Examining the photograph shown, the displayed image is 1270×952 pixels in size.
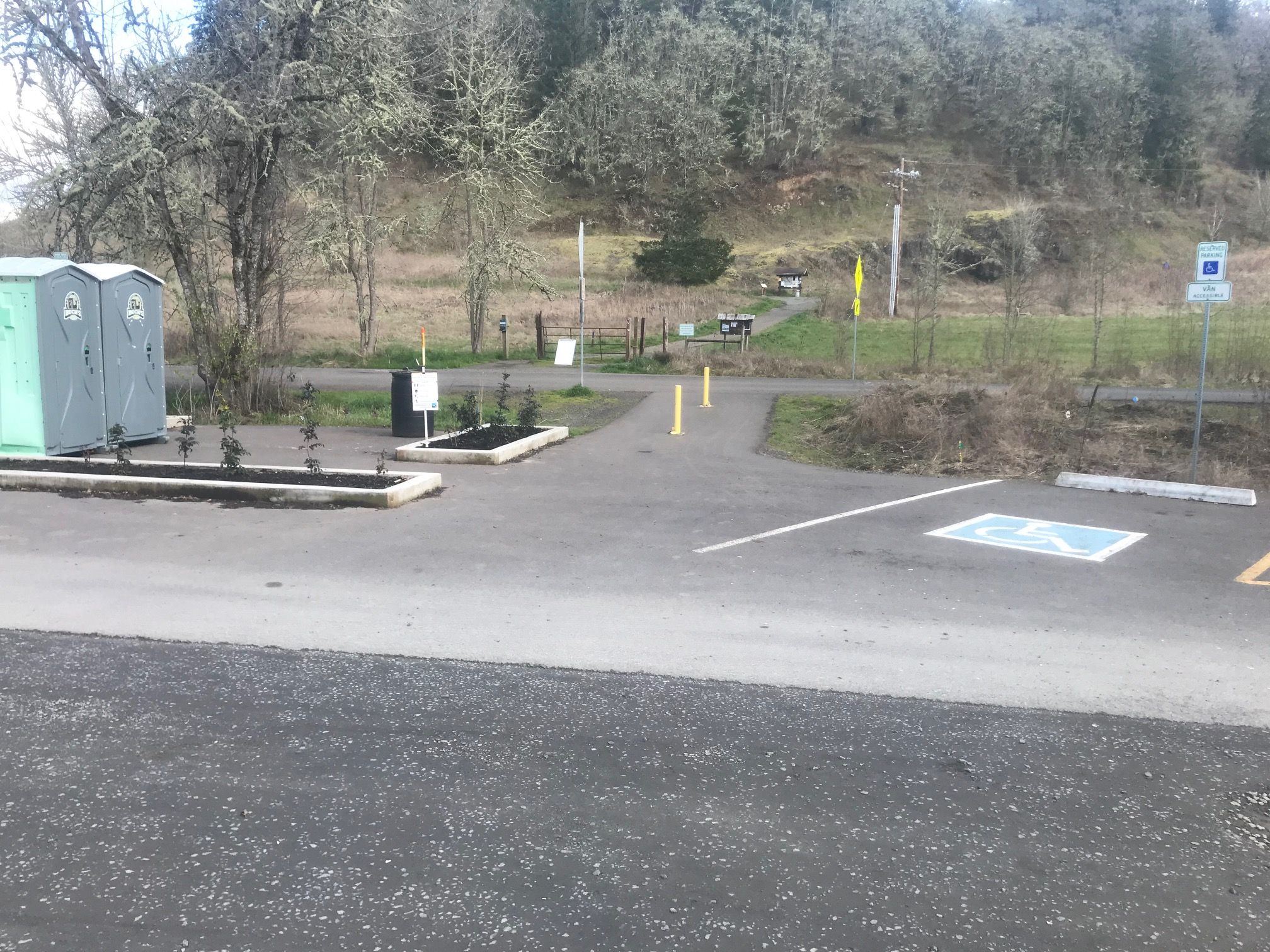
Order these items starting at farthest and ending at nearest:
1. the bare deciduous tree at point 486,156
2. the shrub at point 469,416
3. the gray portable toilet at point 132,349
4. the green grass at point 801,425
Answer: the bare deciduous tree at point 486,156, the green grass at point 801,425, the shrub at point 469,416, the gray portable toilet at point 132,349

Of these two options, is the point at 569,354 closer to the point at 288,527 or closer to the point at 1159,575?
the point at 288,527

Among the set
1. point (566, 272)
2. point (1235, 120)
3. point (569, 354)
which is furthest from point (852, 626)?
point (1235, 120)

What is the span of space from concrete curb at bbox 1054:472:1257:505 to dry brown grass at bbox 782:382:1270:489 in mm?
671

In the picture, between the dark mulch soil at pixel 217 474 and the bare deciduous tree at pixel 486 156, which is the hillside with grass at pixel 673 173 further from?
the dark mulch soil at pixel 217 474

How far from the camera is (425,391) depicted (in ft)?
45.0

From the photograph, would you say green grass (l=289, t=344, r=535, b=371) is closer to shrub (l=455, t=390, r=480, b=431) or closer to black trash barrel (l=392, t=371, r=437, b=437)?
black trash barrel (l=392, t=371, r=437, b=437)

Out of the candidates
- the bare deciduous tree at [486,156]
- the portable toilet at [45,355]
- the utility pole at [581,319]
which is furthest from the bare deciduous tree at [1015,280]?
the portable toilet at [45,355]

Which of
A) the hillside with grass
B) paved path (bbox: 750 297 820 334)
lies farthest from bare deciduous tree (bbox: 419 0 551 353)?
paved path (bbox: 750 297 820 334)

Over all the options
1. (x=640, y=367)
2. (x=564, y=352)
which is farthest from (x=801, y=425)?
(x=640, y=367)

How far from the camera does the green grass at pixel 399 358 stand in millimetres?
29797

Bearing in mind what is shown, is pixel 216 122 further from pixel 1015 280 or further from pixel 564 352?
pixel 1015 280

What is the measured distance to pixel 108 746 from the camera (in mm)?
4816

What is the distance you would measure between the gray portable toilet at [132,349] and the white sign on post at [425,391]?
4113 millimetres

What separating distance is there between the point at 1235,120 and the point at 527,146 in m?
92.7
